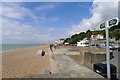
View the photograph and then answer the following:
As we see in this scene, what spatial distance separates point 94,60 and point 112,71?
404cm

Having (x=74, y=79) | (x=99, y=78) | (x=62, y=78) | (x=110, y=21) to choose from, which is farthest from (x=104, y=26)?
(x=62, y=78)

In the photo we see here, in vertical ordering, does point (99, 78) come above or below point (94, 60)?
above

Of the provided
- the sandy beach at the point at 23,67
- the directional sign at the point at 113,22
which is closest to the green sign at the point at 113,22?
the directional sign at the point at 113,22

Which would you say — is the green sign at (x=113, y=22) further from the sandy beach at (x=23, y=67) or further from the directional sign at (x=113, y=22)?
the sandy beach at (x=23, y=67)

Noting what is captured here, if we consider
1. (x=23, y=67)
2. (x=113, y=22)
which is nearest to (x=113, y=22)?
(x=113, y=22)

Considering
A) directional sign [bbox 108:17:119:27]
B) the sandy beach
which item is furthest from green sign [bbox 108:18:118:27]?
the sandy beach

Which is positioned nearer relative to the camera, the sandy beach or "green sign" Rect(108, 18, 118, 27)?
"green sign" Rect(108, 18, 118, 27)

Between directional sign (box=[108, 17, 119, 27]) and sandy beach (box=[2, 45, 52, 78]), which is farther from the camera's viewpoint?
sandy beach (box=[2, 45, 52, 78])

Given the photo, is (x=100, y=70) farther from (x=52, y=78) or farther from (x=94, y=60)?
(x=94, y=60)

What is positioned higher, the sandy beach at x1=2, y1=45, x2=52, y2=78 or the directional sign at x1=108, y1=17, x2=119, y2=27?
the directional sign at x1=108, y1=17, x2=119, y2=27

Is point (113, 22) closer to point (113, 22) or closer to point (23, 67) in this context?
point (113, 22)

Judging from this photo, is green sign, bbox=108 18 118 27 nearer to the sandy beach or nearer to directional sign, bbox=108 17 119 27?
directional sign, bbox=108 17 119 27

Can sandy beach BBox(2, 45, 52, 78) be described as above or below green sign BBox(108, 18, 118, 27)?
below

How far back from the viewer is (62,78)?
2244mm
